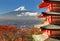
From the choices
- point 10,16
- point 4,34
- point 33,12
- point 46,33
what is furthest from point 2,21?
point 46,33

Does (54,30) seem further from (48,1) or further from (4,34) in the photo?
(4,34)

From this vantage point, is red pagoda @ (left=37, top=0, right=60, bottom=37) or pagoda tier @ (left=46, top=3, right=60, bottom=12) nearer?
red pagoda @ (left=37, top=0, right=60, bottom=37)

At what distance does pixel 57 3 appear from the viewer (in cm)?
538

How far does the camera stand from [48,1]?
5.33 m

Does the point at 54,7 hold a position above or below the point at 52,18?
above

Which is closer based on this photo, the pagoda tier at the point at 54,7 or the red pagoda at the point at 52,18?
the red pagoda at the point at 52,18

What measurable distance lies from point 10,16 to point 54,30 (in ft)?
59.1

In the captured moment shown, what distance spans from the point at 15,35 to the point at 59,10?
10.9 m

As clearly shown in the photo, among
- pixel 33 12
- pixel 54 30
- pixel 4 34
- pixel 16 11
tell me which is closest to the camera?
pixel 54 30

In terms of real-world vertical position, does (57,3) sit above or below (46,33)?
above

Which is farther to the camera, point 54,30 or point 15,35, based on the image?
point 15,35

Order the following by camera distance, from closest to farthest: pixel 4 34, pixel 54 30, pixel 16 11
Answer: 1. pixel 54 30
2. pixel 4 34
3. pixel 16 11

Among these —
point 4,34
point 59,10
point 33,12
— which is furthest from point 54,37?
point 33,12

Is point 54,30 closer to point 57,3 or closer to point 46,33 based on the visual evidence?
point 46,33
